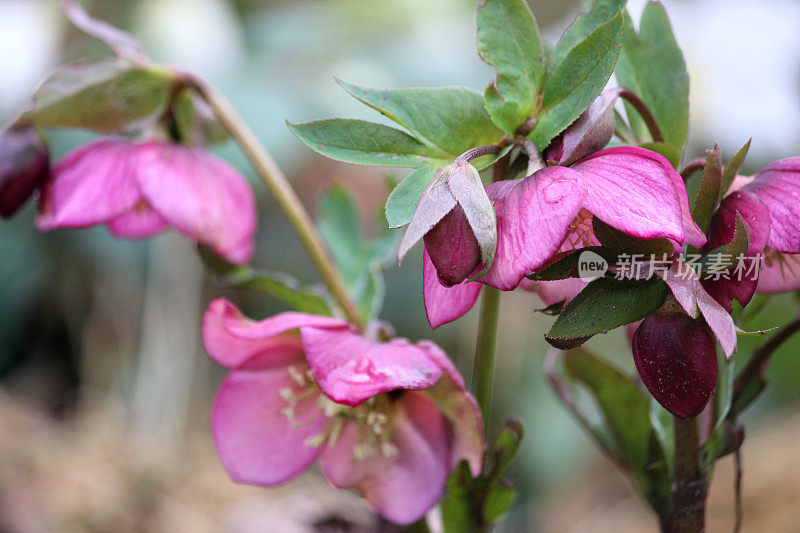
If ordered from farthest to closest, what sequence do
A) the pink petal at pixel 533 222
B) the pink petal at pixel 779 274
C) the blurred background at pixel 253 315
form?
the blurred background at pixel 253 315 → the pink petal at pixel 779 274 → the pink petal at pixel 533 222

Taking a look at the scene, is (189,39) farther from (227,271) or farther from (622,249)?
(622,249)

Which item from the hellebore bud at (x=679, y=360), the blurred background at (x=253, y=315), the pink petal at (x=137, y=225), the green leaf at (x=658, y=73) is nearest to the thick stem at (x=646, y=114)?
the green leaf at (x=658, y=73)

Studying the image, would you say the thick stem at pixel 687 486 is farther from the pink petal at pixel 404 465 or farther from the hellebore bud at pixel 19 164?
the hellebore bud at pixel 19 164

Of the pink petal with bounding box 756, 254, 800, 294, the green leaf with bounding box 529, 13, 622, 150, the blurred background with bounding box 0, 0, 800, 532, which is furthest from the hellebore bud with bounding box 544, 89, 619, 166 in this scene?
the blurred background with bounding box 0, 0, 800, 532

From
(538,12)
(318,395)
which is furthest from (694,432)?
(538,12)

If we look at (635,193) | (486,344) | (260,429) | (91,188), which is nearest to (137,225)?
(91,188)

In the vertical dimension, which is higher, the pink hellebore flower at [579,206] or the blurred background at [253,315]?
the pink hellebore flower at [579,206]
